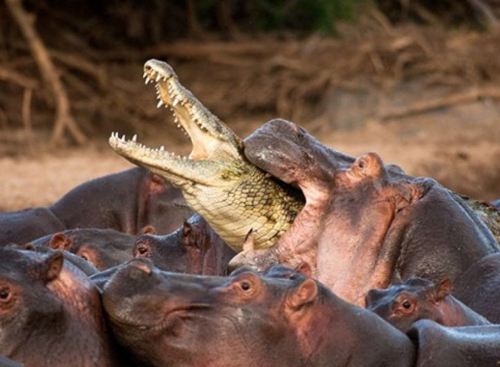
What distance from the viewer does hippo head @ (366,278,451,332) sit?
14.7 ft

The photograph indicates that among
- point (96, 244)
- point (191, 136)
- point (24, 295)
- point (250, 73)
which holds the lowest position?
point (250, 73)

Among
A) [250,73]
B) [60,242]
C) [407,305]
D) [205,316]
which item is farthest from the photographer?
[250,73]

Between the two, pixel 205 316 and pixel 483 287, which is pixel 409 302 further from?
pixel 205 316

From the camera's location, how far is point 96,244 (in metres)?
5.82

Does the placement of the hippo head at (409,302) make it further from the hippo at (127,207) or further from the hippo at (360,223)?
the hippo at (127,207)

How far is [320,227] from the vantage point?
5.34 metres

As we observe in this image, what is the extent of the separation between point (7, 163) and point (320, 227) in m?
8.00

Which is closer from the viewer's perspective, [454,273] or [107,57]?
[454,273]

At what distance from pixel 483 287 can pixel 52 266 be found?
57.9 inches

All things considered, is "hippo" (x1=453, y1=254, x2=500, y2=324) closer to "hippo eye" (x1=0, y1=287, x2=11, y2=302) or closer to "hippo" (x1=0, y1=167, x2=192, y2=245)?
"hippo eye" (x1=0, y1=287, x2=11, y2=302)

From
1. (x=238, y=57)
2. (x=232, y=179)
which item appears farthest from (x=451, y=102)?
(x=232, y=179)

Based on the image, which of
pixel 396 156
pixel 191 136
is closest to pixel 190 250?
pixel 191 136

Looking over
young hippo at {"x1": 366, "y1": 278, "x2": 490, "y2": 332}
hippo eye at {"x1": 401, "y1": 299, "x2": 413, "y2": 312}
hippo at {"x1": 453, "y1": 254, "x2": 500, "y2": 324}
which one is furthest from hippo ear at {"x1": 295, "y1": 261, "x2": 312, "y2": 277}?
hippo at {"x1": 453, "y1": 254, "x2": 500, "y2": 324}

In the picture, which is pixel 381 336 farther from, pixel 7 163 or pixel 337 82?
pixel 337 82
